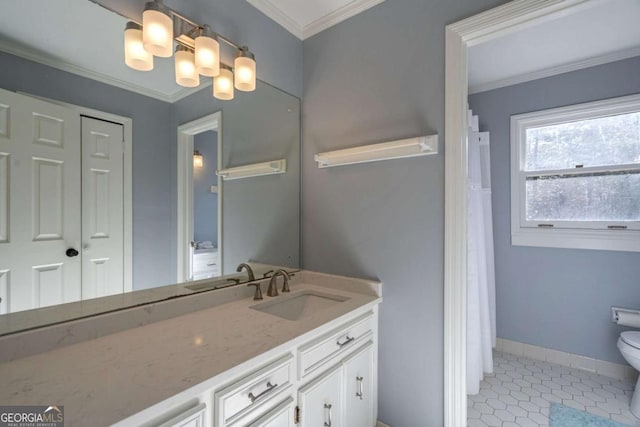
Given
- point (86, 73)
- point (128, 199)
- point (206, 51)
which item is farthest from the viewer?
point (206, 51)

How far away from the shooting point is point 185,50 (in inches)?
50.0

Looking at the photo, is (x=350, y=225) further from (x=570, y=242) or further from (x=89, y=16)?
(x=570, y=242)

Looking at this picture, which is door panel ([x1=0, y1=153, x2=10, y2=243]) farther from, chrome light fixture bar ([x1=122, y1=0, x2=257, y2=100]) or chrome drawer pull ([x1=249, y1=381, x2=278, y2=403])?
chrome drawer pull ([x1=249, y1=381, x2=278, y2=403])

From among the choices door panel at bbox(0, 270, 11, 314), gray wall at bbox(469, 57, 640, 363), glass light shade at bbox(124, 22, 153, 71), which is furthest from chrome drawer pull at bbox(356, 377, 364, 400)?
gray wall at bbox(469, 57, 640, 363)

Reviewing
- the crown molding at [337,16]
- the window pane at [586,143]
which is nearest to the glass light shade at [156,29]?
the crown molding at [337,16]

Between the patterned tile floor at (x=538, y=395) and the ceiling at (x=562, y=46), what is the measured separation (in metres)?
2.35

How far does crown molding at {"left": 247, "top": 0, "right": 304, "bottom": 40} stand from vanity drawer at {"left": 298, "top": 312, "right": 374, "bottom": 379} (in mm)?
1841

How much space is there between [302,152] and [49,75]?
1.31 metres

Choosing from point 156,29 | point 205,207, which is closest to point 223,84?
point 156,29

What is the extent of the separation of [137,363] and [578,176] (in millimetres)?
3184

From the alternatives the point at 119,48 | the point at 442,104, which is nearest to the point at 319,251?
the point at 442,104

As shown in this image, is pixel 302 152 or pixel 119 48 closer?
pixel 119 48

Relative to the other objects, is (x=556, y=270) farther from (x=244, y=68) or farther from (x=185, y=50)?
(x=185, y=50)

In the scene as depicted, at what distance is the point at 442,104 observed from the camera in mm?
1407
